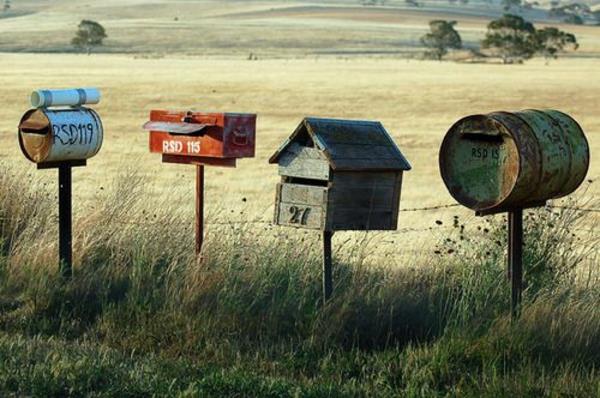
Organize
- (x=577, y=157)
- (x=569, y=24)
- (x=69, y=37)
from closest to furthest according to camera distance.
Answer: (x=577, y=157) < (x=69, y=37) < (x=569, y=24)

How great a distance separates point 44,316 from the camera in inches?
278

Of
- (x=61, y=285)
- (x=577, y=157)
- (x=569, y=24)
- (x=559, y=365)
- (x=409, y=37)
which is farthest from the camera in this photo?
(x=569, y=24)

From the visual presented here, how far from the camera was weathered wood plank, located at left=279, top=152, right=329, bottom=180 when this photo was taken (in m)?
6.91

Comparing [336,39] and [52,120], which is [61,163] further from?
[336,39]

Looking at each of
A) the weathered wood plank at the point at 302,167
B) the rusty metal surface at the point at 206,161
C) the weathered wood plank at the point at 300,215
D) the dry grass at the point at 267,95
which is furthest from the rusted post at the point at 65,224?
the weathered wood plank at the point at 302,167

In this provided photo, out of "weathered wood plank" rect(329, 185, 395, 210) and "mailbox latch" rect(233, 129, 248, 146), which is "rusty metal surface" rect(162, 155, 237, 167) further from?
"weathered wood plank" rect(329, 185, 395, 210)

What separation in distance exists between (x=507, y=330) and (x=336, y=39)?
98.5 meters

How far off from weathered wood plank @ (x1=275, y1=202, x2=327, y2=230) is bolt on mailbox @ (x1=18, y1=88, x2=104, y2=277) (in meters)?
1.41

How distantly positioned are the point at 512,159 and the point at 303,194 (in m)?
1.23

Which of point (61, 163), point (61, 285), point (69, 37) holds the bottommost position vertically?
point (69, 37)

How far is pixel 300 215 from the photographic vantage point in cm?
704

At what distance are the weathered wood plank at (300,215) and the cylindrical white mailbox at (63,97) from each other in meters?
1.55

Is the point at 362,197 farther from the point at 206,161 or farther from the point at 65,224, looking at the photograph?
the point at 65,224

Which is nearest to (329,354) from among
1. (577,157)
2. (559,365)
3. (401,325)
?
(401,325)
